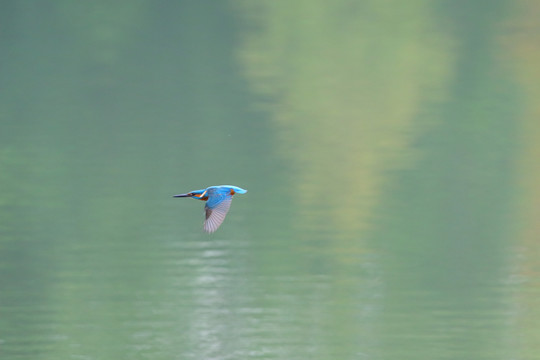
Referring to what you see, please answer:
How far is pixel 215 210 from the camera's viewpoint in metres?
5.14

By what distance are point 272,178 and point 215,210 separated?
13.7ft

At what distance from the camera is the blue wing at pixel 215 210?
501cm

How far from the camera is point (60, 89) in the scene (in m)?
12.9

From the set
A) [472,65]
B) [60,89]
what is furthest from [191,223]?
[472,65]

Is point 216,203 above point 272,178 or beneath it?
beneath

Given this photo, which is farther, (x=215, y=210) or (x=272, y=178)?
(x=272, y=178)

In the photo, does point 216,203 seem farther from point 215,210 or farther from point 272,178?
point 272,178

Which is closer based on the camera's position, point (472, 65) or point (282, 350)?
point (282, 350)

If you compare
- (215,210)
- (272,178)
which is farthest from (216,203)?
(272,178)

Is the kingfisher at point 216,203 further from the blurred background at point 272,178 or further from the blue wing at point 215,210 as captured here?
the blurred background at point 272,178

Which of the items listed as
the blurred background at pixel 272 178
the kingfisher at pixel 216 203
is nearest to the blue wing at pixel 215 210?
the kingfisher at pixel 216 203

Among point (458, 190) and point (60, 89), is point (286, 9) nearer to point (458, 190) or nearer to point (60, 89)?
point (60, 89)

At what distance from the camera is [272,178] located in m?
9.30

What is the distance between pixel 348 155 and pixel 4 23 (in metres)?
6.92
